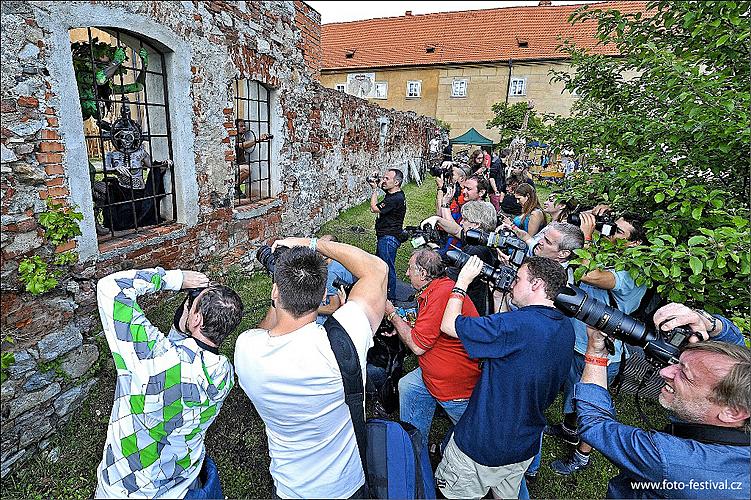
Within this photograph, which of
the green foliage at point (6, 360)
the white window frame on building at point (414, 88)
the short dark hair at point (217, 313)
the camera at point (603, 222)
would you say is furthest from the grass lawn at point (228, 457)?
the white window frame on building at point (414, 88)

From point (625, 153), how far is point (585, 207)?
2.46 ft

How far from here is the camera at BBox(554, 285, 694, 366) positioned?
1.88m

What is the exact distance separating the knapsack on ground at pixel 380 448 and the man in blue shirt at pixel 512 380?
311 mm

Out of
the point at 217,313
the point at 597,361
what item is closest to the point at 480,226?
the point at 597,361

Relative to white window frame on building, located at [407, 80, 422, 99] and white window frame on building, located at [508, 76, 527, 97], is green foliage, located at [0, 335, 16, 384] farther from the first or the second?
white window frame on building, located at [407, 80, 422, 99]

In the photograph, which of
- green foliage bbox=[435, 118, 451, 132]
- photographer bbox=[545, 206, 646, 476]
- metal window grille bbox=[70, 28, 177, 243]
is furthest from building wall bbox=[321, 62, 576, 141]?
metal window grille bbox=[70, 28, 177, 243]

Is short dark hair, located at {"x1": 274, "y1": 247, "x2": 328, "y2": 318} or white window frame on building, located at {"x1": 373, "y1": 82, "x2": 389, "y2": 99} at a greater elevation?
white window frame on building, located at {"x1": 373, "y1": 82, "x2": 389, "y2": 99}

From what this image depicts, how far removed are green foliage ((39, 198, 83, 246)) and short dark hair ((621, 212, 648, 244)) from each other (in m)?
4.18

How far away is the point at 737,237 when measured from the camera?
7.06ft

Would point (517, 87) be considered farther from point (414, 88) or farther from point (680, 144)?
point (680, 144)

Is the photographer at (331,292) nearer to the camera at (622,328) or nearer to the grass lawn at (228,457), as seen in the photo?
the grass lawn at (228,457)

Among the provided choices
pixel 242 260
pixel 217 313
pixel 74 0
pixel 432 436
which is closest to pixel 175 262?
pixel 242 260

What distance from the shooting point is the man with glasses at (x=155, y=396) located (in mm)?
1785

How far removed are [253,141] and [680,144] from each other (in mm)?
4871
